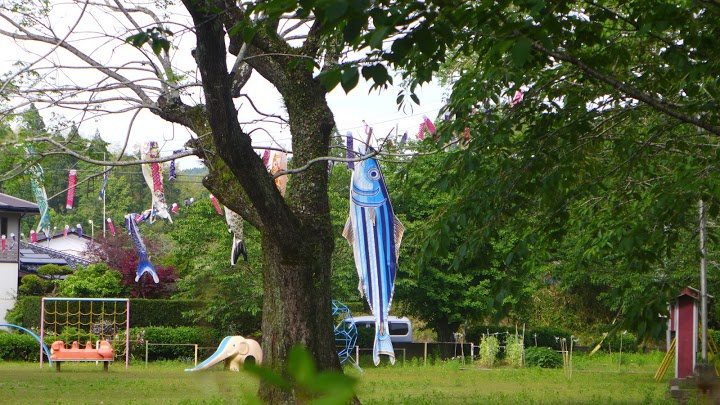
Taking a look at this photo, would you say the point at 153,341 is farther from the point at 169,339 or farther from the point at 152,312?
the point at 152,312

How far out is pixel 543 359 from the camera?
84.0ft

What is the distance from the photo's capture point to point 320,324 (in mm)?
9312

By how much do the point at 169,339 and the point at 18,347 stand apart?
3.92 meters

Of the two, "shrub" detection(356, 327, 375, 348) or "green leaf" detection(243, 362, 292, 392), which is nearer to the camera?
"green leaf" detection(243, 362, 292, 392)

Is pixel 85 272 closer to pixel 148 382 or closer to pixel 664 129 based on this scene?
pixel 148 382

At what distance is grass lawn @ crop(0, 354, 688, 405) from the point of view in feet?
44.4

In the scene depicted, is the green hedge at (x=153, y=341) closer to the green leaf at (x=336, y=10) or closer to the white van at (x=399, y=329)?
the white van at (x=399, y=329)

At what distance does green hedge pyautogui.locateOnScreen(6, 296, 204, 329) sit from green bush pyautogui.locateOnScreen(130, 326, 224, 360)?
1.20 meters

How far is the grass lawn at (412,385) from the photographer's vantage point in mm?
13547

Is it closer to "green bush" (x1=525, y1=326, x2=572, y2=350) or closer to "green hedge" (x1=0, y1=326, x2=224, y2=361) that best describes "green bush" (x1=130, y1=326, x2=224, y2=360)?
"green hedge" (x1=0, y1=326, x2=224, y2=361)

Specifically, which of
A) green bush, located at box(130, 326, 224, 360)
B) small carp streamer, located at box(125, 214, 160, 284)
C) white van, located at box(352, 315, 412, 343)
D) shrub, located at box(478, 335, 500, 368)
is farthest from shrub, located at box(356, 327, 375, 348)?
small carp streamer, located at box(125, 214, 160, 284)

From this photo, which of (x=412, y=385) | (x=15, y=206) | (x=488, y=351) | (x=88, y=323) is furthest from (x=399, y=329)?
(x=15, y=206)

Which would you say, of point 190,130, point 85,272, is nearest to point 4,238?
point 85,272

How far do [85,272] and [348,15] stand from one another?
28407mm
